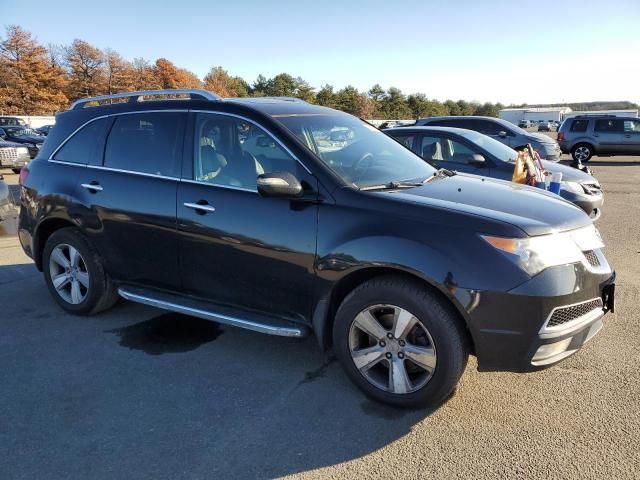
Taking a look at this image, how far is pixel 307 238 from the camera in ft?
10.5

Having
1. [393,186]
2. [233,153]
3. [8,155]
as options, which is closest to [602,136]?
[393,186]

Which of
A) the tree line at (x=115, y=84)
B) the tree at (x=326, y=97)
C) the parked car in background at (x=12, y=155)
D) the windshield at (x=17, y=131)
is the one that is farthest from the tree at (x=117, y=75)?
the parked car in background at (x=12, y=155)

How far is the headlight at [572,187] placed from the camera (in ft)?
23.6

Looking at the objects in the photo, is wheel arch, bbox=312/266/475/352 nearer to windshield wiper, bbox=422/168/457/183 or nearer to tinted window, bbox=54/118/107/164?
windshield wiper, bbox=422/168/457/183

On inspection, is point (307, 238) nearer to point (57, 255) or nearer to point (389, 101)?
point (57, 255)

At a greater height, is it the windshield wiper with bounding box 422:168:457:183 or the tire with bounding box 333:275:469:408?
the windshield wiper with bounding box 422:168:457:183

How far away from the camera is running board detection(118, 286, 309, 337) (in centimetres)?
335

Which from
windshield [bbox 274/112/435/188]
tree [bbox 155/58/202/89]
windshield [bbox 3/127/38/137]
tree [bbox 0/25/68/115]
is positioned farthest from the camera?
tree [bbox 155/58/202/89]

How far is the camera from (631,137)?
19125 mm

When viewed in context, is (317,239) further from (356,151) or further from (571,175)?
(571,175)

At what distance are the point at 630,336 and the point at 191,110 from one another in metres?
3.81

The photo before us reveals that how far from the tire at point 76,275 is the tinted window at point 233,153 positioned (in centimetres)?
137

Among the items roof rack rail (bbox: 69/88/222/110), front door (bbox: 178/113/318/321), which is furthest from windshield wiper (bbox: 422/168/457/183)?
roof rack rail (bbox: 69/88/222/110)

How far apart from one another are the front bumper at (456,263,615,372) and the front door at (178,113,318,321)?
106 centimetres
